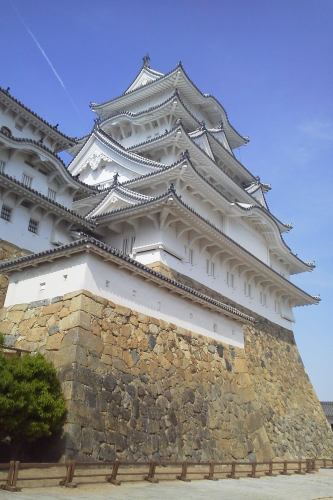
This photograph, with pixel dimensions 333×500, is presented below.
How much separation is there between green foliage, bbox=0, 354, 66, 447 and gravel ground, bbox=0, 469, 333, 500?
1238 mm

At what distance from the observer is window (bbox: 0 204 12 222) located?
14.5 meters

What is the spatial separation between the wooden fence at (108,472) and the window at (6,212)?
8805mm

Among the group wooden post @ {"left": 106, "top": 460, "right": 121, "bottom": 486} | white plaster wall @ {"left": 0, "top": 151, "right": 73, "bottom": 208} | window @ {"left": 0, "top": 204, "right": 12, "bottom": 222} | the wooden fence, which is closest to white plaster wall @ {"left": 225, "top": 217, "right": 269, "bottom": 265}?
white plaster wall @ {"left": 0, "top": 151, "right": 73, "bottom": 208}

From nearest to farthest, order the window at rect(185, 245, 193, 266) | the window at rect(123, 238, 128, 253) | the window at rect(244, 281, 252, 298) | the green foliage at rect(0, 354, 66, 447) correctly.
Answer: the green foliage at rect(0, 354, 66, 447) < the window at rect(123, 238, 128, 253) < the window at rect(185, 245, 193, 266) < the window at rect(244, 281, 252, 298)

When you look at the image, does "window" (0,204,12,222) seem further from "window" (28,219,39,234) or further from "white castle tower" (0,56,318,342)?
"window" (28,219,39,234)

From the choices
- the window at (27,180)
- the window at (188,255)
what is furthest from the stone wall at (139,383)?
the window at (27,180)

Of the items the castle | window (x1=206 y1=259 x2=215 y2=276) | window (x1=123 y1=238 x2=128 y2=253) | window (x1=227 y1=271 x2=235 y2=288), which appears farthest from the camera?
window (x1=227 y1=271 x2=235 y2=288)

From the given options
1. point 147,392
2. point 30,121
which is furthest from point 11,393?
point 30,121

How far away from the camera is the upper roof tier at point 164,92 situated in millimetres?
27094

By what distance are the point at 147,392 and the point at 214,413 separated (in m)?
3.03

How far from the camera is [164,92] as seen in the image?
27703 millimetres

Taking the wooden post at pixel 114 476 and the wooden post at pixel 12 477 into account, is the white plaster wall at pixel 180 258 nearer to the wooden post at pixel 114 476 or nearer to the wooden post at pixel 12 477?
the wooden post at pixel 114 476

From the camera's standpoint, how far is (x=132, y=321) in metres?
10.9

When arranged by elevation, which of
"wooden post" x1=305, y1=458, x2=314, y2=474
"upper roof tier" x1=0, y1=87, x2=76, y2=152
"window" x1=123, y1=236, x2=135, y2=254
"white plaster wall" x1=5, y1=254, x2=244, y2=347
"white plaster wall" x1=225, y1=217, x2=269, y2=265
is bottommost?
"wooden post" x1=305, y1=458, x2=314, y2=474
